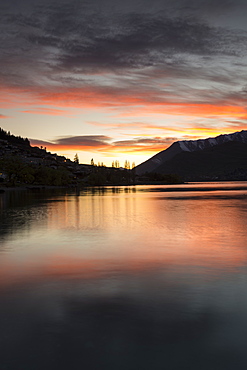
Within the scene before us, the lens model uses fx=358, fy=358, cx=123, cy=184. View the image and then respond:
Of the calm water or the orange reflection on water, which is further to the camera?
the orange reflection on water

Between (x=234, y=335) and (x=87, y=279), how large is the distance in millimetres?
6899

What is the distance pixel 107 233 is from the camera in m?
28.4

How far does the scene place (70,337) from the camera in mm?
8742

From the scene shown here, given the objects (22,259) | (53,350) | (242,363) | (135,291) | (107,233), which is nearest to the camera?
(242,363)

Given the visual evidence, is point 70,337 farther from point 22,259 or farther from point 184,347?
point 22,259

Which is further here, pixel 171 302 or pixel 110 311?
pixel 171 302

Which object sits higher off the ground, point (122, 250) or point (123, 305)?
point (123, 305)

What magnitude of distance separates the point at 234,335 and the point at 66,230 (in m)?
22.3

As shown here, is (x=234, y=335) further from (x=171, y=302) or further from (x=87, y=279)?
(x=87, y=279)

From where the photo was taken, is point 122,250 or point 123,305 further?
point 122,250

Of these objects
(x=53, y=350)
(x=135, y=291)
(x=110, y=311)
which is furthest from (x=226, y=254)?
(x=53, y=350)

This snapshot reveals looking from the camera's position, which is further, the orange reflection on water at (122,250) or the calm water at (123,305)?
the orange reflection on water at (122,250)

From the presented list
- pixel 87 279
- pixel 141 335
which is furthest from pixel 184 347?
pixel 87 279

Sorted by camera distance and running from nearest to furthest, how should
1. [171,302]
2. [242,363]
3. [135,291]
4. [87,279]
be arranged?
[242,363] < [171,302] < [135,291] < [87,279]
